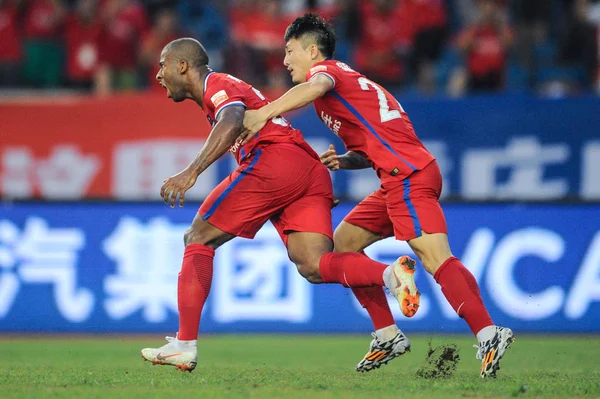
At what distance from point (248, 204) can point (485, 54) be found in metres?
7.56

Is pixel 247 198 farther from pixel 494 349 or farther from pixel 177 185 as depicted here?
pixel 494 349

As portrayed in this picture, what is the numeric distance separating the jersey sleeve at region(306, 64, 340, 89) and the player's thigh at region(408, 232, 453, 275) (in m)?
1.10

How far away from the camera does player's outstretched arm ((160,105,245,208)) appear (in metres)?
5.71

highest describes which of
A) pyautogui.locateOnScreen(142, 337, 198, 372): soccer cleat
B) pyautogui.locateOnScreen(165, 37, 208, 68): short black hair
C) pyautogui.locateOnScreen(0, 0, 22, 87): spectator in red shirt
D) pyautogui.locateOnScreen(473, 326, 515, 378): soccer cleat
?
pyautogui.locateOnScreen(0, 0, 22, 87): spectator in red shirt

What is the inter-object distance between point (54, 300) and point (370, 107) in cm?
518

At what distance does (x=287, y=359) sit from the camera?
772 centimetres

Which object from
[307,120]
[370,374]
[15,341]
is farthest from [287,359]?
[307,120]

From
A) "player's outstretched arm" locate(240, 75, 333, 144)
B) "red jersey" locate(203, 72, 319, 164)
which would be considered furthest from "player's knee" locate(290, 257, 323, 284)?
"player's outstretched arm" locate(240, 75, 333, 144)

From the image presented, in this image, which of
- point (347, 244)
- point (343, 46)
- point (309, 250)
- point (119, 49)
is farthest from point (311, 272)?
point (343, 46)

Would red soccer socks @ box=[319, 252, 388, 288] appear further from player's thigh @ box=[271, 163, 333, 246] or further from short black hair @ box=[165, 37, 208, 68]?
short black hair @ box=[165, 37, 208, 68]

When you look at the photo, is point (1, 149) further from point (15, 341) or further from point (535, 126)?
point (535, 126)

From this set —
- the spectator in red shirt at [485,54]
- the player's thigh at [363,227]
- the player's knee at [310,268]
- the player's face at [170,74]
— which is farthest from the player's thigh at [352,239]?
the spectator in red shirt at [485,54]

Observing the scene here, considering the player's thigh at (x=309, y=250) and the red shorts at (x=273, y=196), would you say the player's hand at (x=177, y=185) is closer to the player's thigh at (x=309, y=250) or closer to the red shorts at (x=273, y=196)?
the red shorts at (x=273, y=196)

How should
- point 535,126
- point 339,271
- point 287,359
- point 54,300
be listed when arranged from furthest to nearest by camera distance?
point 535,126, point 54,300, point 287,359, point 339,271
